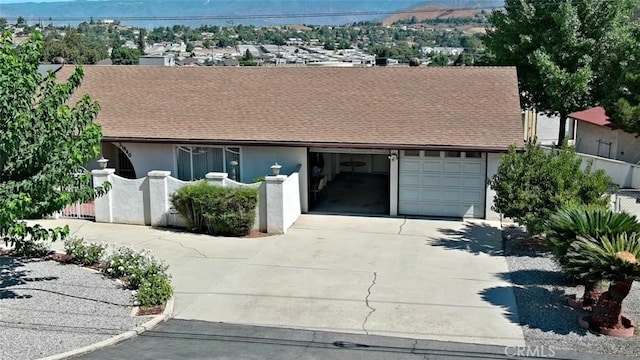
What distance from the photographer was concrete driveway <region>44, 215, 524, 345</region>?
13.2m

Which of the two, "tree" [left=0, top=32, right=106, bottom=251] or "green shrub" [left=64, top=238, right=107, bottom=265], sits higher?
"tree" [left=0, top=32, right=106, bottom=251]

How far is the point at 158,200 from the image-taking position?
2025cm

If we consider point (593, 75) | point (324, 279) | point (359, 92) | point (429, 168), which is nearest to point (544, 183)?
point (429, 168)

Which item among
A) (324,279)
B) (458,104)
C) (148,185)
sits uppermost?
(458,104)

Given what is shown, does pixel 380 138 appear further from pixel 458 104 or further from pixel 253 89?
pixel 253 89

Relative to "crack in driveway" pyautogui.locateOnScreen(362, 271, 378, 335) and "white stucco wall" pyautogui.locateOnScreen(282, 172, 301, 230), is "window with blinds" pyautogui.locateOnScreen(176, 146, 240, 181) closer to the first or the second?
"white stucco wall" pyautogui.locateOnScreen(282, 172, 301, 230)

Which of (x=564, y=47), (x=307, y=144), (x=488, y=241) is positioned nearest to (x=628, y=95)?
(x=564, y=47)

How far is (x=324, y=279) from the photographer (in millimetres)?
15617

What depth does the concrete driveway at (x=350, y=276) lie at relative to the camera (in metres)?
13.2

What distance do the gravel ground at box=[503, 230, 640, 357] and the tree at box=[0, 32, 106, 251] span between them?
28.4 feet

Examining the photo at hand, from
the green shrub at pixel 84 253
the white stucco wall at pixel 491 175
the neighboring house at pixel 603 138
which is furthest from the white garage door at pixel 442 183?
the neighboring house at pixel 603 138

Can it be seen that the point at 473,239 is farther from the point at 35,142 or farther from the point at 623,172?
the point at 35,142

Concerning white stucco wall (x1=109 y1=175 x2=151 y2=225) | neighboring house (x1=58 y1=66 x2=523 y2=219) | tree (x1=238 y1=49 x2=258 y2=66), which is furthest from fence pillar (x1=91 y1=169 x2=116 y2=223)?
tree (x1=238 y1=49 x2=258 y2=66)

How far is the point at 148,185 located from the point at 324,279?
7.13 m
